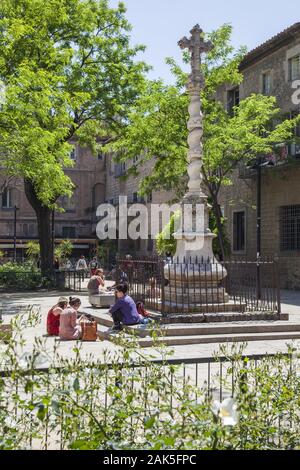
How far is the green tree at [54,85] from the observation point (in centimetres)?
1870

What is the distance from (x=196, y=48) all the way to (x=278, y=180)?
14.3 metres

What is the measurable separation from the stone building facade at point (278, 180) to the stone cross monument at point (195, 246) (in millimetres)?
11552

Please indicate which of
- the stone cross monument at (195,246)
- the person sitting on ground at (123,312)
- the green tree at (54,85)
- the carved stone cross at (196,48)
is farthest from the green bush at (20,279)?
the person sitting on ground at (123,312)

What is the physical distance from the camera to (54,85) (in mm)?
22359

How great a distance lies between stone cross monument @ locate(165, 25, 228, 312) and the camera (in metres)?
13.3

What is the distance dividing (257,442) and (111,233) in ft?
161

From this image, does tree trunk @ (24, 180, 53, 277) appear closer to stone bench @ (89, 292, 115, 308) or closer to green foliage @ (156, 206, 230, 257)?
green foliage @ (156, 206, 230, 257)

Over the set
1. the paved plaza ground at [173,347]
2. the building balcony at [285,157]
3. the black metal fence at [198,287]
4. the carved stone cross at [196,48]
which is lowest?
the paved plaza ground at [173,347]

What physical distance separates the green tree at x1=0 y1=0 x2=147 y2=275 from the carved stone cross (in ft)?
19.5

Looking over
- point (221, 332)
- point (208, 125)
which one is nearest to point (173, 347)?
point (221, 332)

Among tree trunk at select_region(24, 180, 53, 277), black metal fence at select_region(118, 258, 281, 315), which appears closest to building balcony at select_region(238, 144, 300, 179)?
tree trunk at select_region(24, 180, 53, 277)

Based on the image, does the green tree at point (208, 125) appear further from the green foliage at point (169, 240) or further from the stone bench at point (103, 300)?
the stone bench at point (103, 300)

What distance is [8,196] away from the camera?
5394 centimetres
